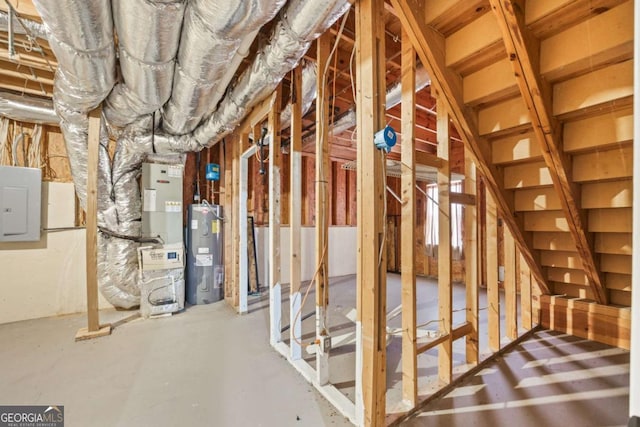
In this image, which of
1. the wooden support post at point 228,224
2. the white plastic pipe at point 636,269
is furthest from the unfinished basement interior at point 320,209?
the wooden support post at point 228,224

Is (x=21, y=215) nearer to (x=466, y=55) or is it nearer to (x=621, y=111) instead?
(x=466, y=55)

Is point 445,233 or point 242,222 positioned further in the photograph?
point 242,222

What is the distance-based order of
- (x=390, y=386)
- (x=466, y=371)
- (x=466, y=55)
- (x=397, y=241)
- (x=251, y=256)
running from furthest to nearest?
(x=397, y=241), (x=251, y=256), (x=466, y=371), (x=390, y=386), (x=466, y=55)

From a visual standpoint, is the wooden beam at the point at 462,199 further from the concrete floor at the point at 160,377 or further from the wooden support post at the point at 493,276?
the concrete floor at the point at 160,377

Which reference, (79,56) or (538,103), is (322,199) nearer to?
(538,103)

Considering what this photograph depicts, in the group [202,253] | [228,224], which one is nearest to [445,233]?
[228,224]

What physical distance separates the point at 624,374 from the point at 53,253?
5060mm

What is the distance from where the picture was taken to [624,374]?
1952mm

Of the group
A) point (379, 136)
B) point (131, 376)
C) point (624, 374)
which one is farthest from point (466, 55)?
point (131, 376)

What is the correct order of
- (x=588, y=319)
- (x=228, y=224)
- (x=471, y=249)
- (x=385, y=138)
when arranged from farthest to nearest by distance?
(x=228, y=224)
(x=588, y=319)
(x=471, y=249)
(x=385, y=138)

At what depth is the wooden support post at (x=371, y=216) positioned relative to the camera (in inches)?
53.9

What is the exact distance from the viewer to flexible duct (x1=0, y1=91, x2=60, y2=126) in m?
2.74

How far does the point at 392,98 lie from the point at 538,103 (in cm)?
116

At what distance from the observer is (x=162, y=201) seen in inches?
131
